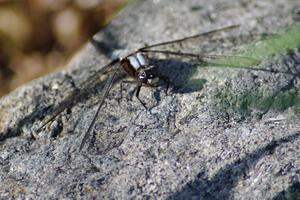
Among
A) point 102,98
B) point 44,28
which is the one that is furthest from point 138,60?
point 44,28

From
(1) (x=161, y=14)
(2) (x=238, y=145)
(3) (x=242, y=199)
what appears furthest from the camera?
(1) (x=161, y=14)

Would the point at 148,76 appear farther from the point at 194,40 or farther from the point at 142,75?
the point at 194,40

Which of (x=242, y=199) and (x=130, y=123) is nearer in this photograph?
(x=242, y=199)

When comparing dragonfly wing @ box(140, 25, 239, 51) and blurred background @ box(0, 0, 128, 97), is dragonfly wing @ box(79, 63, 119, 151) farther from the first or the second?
blurred background @ box(0, 0, 128, 97)

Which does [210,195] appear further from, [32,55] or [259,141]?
[32,55]

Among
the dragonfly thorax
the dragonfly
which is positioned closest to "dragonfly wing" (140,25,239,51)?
the dragonfly

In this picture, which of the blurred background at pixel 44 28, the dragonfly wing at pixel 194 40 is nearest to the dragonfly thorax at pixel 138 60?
the dragonfly wing at pixel 194 40

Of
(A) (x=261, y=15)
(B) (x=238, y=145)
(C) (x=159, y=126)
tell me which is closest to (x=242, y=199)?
(B) (x=238, y=145)
